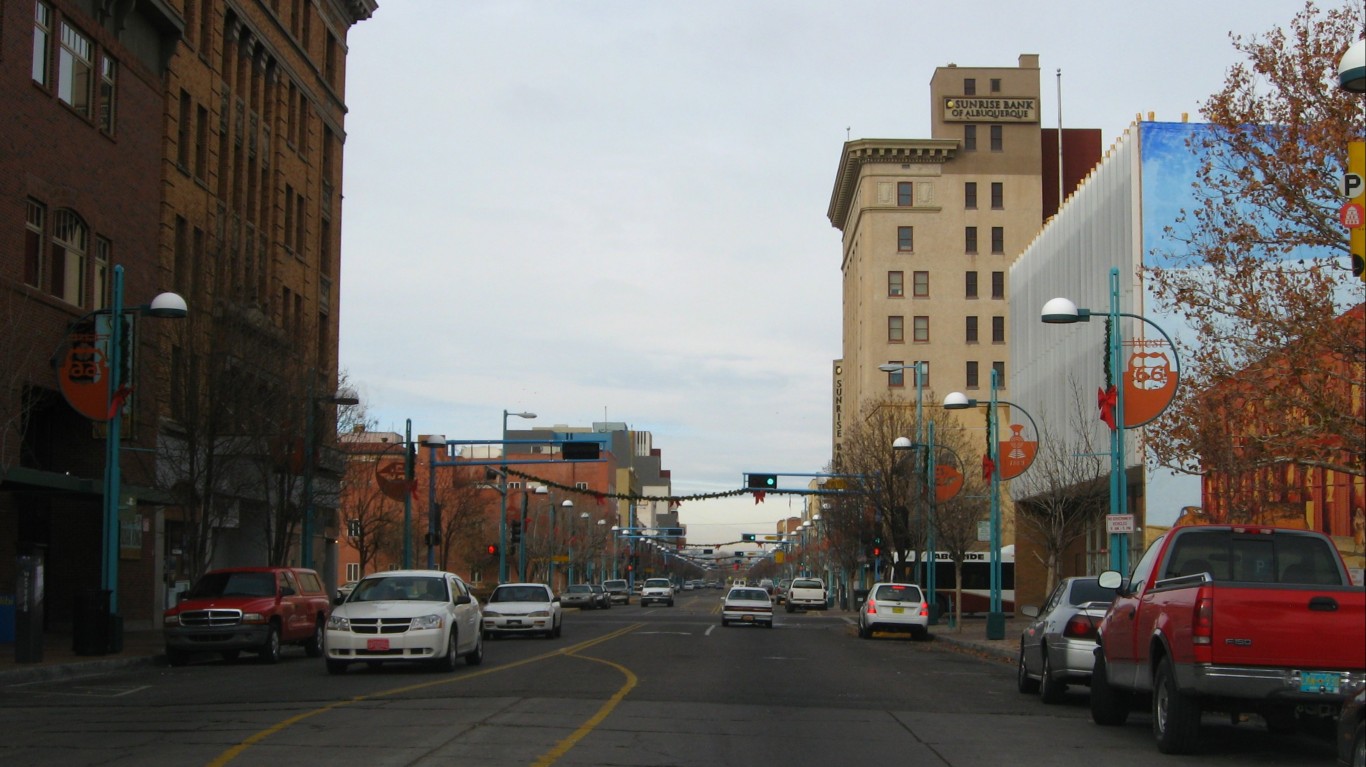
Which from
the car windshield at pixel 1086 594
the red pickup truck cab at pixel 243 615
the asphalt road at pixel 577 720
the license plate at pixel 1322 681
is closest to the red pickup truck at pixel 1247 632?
the license plate at pixel 1322 681

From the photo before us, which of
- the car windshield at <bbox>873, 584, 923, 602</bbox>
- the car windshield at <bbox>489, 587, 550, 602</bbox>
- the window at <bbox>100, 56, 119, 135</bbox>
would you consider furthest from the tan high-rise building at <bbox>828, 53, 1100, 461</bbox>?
the window at <bbox>100, 56, 119, 135</bbox>

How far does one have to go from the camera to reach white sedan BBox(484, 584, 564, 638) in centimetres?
3806

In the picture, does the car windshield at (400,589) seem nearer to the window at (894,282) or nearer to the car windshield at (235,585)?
the car windshield at (235,585)

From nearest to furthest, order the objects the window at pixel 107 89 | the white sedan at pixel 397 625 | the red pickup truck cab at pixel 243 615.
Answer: the white sedan at pixel 397 625 < the red pickup truck cab at pixel 243 615 < the window at pixel 107 89

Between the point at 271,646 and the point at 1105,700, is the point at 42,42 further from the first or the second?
the point at 1105,700

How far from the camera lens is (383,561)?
10175 cm

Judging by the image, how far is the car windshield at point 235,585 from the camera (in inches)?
1087

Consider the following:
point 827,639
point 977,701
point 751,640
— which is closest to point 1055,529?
point 827,639

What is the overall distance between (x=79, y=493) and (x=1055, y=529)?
88.0 ft

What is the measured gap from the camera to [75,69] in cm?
3466

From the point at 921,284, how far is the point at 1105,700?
8310cm

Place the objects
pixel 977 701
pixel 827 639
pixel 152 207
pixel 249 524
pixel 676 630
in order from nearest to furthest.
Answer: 1. pixel 977 701
2. pixel 152 207
3. pixel 827 639
4. pixel 676 630
5. pixel 249 524

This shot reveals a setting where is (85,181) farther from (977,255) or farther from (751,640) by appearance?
(977,255)

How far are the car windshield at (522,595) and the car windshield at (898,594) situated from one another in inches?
374
